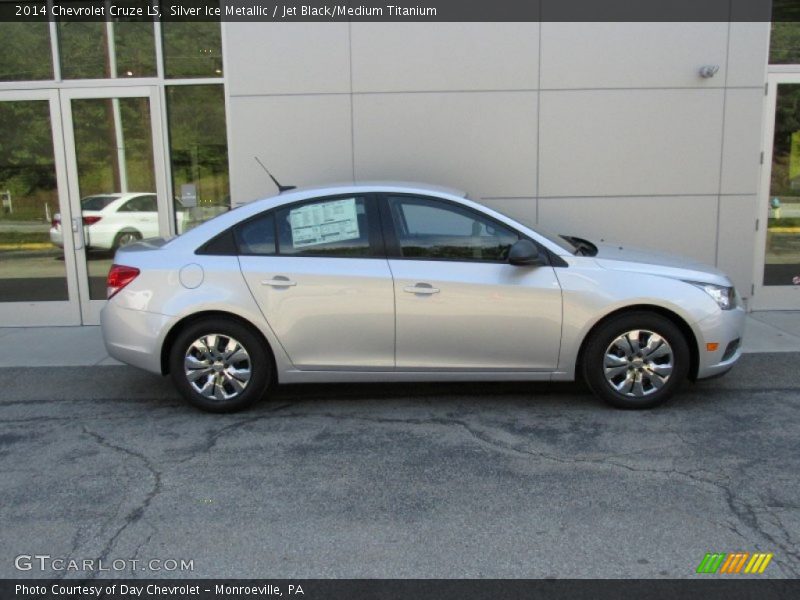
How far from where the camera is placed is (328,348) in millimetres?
4988

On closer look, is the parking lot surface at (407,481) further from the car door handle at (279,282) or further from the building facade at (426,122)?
the building facade at (426,122)

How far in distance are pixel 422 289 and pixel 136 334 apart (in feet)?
6.84

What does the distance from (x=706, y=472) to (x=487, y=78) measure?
16.5 ft

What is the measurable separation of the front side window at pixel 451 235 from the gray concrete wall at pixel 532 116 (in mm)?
2809

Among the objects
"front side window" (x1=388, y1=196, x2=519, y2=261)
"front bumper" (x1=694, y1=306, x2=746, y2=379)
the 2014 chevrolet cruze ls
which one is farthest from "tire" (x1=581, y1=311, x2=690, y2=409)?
"front side window" (x1=388, y1=196, x2=519, y2=261)

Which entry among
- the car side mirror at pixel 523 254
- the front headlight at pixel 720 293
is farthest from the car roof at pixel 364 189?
the front headlight at pixel 720 293

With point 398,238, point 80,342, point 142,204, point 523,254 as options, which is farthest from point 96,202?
point 523,254

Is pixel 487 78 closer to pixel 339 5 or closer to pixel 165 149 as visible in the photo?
pixel 339 5

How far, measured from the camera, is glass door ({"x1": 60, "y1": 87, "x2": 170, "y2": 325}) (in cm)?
780

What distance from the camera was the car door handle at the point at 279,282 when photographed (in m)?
4.91

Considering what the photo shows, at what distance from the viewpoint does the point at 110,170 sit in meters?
7.88

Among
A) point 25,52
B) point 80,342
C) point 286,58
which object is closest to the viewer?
point 80,342

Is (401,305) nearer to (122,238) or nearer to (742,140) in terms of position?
(122,238)

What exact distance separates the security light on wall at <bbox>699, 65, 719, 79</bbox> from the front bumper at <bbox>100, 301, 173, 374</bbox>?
6.14 m
